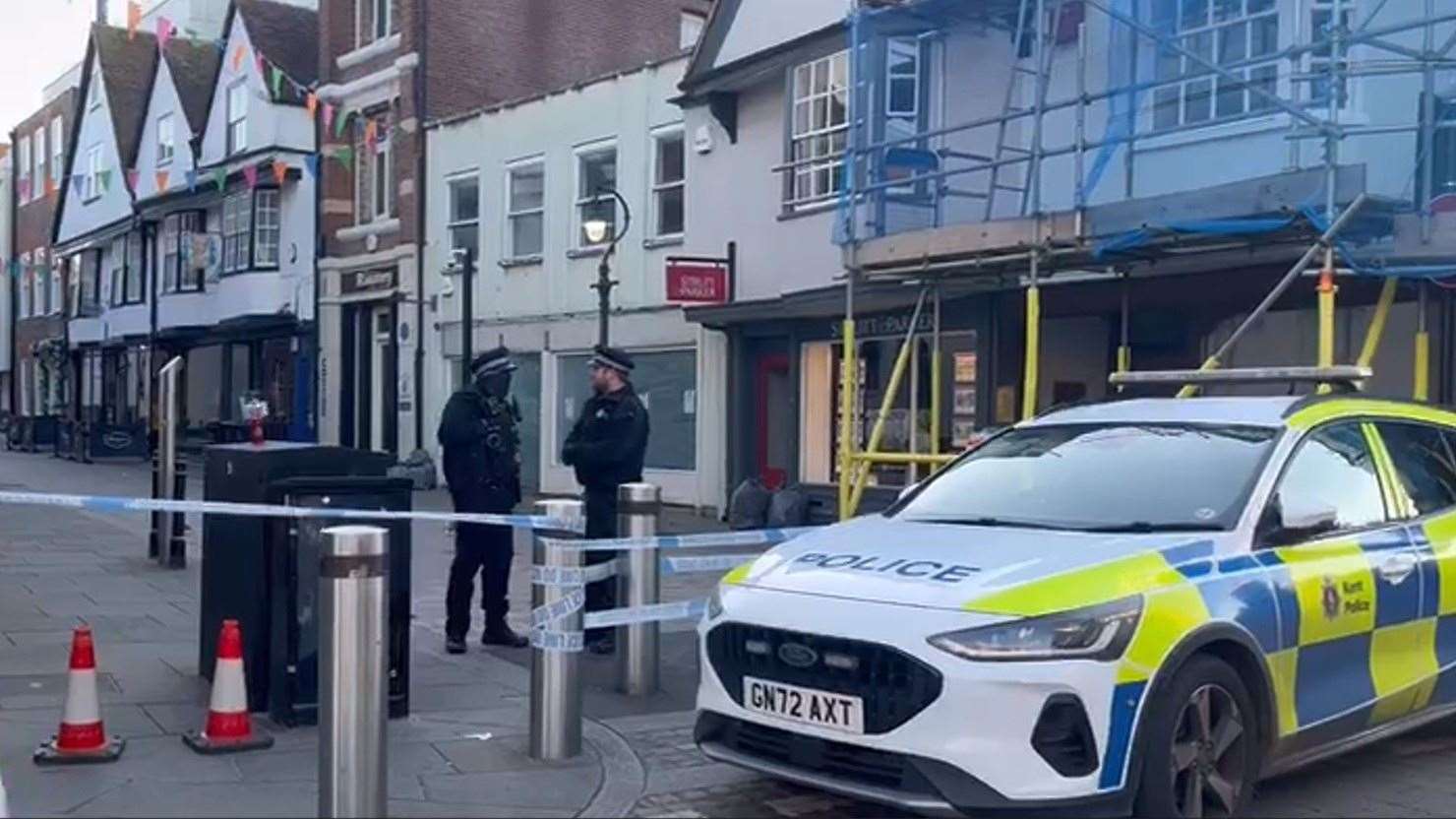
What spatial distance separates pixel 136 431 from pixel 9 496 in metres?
27.3

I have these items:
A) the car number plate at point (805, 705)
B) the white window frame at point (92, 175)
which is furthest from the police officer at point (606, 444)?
the white window frame at point (92, 175)

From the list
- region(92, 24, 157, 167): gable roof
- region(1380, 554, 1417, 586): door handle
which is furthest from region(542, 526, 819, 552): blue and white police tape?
region(92, 24, 157, 167): gable roof

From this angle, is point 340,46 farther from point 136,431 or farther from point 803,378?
point 803,378

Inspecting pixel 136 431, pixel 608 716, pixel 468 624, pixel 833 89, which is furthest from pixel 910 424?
pixel 136 431

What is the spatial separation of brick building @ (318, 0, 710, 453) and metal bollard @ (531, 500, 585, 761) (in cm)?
1790

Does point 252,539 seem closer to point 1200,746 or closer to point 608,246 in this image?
point 1200,746

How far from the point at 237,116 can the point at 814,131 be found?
19.0 m

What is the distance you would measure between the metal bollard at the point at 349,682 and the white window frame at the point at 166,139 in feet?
109

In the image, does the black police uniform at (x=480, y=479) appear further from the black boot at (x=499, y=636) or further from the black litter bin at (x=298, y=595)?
the black litter bin at (x=298, y=595)

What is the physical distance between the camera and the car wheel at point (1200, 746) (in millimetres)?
5168

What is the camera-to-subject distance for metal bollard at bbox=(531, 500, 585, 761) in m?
6.62

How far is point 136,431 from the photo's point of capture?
3203cm

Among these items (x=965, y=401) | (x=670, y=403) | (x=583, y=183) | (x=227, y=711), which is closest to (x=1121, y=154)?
(x=965, y=401)

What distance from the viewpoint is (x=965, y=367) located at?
50.8 feet
